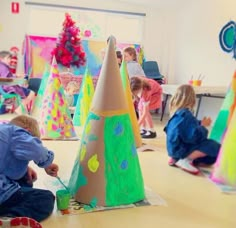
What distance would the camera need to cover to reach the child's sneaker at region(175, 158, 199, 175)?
7.48 feet

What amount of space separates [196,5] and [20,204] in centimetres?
489

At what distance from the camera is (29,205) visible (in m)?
1.42

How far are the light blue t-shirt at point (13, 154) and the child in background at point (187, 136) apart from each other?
124 centimetres

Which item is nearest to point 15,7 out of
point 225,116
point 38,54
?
point 38,54

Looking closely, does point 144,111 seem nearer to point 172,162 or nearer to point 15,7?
point 172,162

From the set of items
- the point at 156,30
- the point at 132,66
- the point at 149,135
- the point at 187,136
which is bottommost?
the point at 149,135

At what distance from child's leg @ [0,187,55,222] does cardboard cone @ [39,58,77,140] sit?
1664mm

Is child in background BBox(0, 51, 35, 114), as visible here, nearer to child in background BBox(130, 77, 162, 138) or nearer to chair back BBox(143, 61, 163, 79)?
child in background BBox(130, 77, 162, 138)

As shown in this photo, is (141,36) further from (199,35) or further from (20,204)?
(20,204)

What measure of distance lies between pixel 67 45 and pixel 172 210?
15.1 feet

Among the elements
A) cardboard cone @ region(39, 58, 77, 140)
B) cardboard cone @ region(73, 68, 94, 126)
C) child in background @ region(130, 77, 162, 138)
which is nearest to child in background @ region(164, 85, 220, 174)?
child in background @ region(130, 77, 162, 138)

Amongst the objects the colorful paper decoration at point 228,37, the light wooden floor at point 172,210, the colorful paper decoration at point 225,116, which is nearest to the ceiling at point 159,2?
the colorful paper decoration at point 228,37

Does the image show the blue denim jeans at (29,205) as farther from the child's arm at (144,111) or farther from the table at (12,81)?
the table at (12,81)

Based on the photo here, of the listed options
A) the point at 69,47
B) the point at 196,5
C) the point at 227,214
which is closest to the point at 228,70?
the point at 196,5
